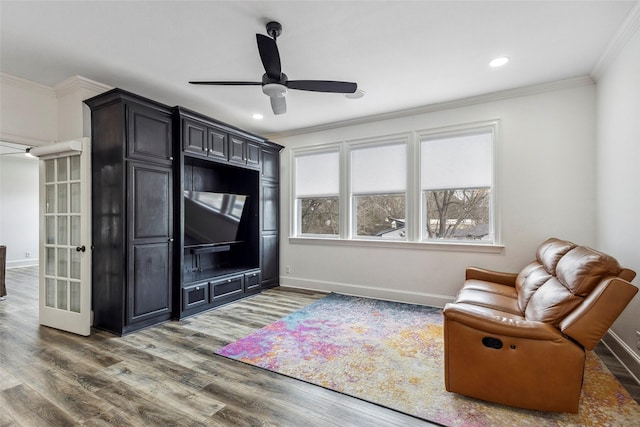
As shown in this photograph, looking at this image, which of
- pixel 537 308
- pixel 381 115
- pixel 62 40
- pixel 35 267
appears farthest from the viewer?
pixel 35 267

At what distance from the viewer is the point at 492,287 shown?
3.12 meters

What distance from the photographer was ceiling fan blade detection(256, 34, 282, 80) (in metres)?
2.04

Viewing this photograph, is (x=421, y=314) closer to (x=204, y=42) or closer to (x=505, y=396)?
(x=505, y=396)

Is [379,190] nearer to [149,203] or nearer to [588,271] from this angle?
[588,271]

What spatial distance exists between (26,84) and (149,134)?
1.43 meters

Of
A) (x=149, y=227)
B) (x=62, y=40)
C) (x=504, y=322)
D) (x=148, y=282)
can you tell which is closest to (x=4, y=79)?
(x=62, y=40)

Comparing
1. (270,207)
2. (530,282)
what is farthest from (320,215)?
(530,282)

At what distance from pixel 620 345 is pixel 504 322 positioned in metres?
1.59

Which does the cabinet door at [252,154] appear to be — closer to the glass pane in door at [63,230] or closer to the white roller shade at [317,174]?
the white roller shade at [317,174]

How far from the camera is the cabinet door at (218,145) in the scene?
12.9ft

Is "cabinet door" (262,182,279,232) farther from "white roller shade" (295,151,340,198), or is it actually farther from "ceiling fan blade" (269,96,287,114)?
"ceiling fan blade" (269,96,287,114)

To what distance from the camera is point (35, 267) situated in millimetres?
6836

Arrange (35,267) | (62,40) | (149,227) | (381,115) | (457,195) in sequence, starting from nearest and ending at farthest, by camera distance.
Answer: (62,40), (149,227), (457,195), (381,115), (35,267)

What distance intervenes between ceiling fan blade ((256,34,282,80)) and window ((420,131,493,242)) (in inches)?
A: 101
